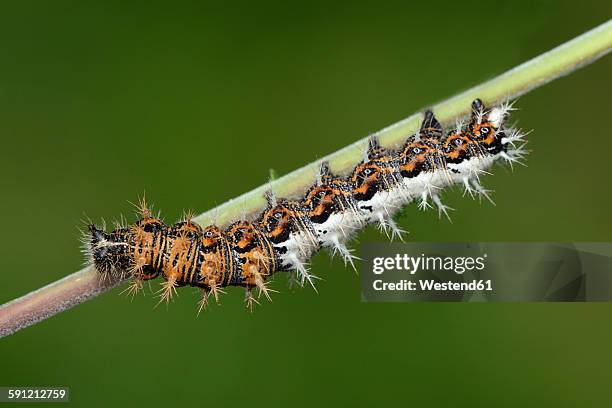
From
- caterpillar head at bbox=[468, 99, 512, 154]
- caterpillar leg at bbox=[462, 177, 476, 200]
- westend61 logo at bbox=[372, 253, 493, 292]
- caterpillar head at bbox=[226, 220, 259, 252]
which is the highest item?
caterpillar head at bbox=[468, 99, 512, 154]

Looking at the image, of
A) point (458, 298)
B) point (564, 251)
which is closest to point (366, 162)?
point (458, 298)

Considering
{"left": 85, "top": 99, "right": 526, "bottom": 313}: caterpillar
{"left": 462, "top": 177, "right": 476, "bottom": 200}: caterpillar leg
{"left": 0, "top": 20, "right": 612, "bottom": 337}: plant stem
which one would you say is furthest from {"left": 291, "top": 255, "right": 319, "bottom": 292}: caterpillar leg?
{"left": 462, "top": 177, "right": 476, "bottom": 200}: caterpillar leg

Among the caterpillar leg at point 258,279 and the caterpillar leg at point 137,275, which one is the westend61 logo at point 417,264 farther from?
the caterpillar leg at point 137,275

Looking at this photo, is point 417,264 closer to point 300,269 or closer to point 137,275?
point 300,269

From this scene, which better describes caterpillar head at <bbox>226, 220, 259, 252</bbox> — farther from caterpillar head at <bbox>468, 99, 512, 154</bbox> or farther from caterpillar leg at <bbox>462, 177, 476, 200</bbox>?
caterpillar head at <bbox>468, 99, 512, 154</bbox>

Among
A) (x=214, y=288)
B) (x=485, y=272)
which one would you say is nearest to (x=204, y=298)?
(x=214, y=288)

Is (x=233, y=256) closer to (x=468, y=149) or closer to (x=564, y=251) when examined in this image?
(x=468, y=149)

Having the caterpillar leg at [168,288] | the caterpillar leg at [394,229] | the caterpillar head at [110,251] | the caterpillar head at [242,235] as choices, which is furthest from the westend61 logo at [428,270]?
the caterpillar head at [110,251]
